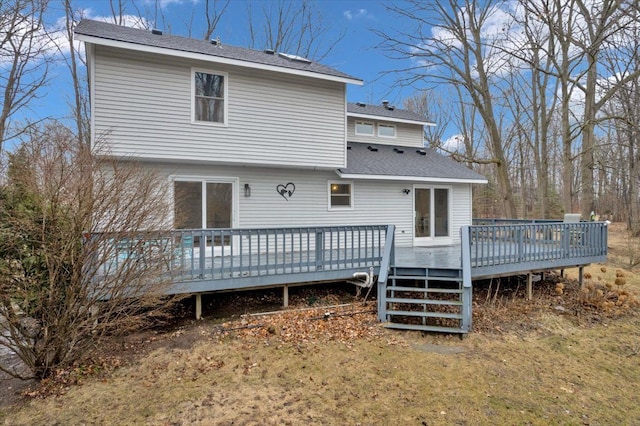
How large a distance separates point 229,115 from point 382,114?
23.0 ft

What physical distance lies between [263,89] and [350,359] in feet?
22.1

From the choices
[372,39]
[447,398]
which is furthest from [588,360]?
[372,39]

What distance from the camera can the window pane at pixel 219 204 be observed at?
28.9ft

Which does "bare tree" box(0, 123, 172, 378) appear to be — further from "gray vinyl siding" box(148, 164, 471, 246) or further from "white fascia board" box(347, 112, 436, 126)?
"white fascia board" box(347, 112, 436, 126)

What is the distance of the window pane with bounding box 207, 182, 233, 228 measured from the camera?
8820 millimetres

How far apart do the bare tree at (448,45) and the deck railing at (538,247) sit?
7.11 m

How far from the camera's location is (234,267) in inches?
264

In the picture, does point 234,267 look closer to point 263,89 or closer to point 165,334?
point 165,334

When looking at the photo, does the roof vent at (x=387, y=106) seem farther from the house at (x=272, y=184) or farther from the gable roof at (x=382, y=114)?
the house at (x=272, y=184)

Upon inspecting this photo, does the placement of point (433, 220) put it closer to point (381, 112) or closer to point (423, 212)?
point (423, 212)

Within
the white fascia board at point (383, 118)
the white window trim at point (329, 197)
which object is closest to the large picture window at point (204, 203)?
the white window trim at point (329, 197)

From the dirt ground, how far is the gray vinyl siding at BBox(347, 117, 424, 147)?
7.48m

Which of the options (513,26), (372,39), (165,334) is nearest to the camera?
(165,334)

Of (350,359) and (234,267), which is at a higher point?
(234,267)
